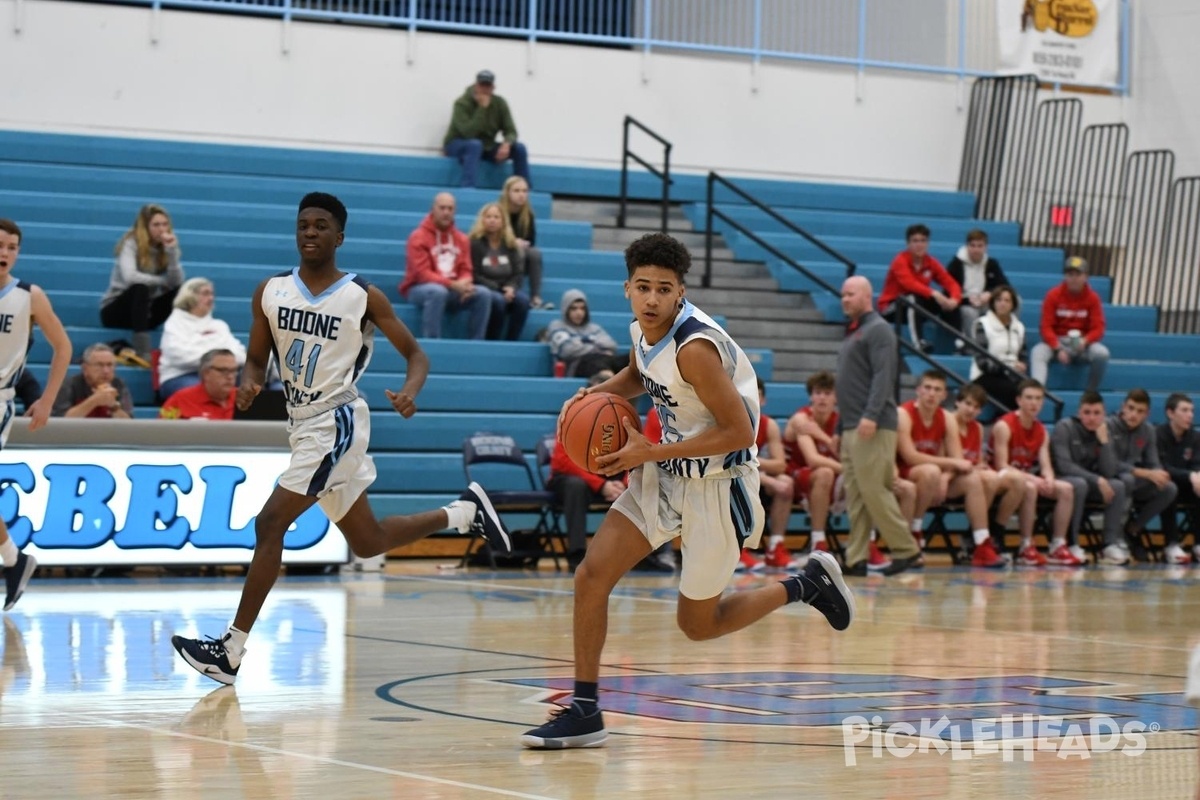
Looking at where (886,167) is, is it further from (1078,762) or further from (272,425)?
(1078,762)

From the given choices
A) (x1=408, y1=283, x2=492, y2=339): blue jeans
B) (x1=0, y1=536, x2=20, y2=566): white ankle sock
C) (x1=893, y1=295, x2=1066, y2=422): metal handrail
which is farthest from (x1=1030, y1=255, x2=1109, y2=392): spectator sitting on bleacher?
(x1=0, y1=536, x2=20, y2=566): white ankle sock

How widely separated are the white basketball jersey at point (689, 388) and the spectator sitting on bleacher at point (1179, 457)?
1023 cm

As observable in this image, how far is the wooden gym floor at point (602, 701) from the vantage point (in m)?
4.46

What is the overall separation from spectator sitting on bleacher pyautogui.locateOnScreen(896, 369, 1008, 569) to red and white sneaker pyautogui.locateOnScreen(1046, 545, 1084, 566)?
2.00 ft

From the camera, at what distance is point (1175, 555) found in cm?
1438

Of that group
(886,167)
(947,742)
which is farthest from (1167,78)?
(947,742)

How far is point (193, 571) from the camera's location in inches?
446

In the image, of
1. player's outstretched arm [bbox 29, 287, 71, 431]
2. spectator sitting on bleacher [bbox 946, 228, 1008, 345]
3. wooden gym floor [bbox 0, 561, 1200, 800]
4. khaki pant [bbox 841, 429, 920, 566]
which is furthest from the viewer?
spectator sitting on bleacher [bbox 946, 228, 1008, 345]

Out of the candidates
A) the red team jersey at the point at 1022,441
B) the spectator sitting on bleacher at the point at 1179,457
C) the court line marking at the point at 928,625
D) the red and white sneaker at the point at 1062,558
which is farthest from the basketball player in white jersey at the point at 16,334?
the spectator sitting on bleacher at the point at 1179,457

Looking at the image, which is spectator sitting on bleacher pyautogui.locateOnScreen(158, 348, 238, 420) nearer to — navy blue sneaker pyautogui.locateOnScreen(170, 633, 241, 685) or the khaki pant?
the khaki pant

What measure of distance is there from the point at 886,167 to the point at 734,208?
239 cm

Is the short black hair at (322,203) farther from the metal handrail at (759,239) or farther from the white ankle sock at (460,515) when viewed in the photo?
the metal handrail at (759,239)

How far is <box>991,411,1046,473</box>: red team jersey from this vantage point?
1397cm

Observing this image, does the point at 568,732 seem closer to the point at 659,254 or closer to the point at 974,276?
the point at 659,254
